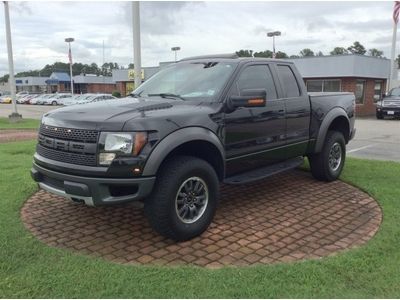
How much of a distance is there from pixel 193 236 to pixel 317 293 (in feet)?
4.87

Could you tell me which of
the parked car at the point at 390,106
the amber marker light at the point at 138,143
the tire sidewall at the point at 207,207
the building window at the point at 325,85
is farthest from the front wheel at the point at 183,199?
the building window at the point at 325,85

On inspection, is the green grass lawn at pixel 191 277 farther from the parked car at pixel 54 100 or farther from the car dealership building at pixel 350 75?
the parked car at pixel 54 100

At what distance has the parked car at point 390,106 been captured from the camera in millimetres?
22516

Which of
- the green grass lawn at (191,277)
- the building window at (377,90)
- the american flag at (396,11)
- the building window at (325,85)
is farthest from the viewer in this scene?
the building window at (377,90)

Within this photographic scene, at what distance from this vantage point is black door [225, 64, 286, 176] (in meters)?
4.90

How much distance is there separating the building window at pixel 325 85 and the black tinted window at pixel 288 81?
2200 cm

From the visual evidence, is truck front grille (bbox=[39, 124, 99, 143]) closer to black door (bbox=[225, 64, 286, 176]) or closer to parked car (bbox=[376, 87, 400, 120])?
black door (bbox=[225, 64, 286, 176])

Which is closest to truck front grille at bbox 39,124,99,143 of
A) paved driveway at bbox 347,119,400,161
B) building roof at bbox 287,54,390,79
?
paved driveway at bbox 347,119,400,161

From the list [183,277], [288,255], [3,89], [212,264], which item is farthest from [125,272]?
[3,89]

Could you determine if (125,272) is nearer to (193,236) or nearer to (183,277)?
(183,277)

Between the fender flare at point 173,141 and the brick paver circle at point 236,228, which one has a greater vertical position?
the fender flare at point 173,141

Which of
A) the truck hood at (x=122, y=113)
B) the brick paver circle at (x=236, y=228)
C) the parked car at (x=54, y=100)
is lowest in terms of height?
the parked car at (x=54, y=100)

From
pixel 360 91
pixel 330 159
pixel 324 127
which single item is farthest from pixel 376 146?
pixel 360 91

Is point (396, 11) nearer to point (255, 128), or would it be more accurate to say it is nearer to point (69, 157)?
point (255, 128)
